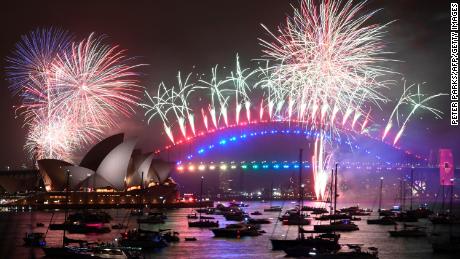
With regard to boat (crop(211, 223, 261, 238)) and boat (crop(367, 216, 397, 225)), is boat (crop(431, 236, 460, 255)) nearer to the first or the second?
boat (crop(211, 223, 261, 238))

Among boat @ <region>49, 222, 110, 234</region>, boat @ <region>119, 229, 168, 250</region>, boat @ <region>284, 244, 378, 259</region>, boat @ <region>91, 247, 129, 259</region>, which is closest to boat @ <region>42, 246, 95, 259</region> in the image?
boat @ <region>91, 247, 129, 259</region>

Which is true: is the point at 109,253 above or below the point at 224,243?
above

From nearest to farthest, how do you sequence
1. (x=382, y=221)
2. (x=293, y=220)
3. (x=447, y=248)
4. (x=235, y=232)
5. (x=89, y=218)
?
(x=447, y=248)
(x=235, y=232)
(x=89, y=218)
(x=293, y=220)
(x=382, y=221)

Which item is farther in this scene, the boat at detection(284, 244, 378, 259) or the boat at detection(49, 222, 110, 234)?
the boat at detection(49, 222, 110, 234)

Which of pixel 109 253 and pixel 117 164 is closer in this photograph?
pixel 109 253

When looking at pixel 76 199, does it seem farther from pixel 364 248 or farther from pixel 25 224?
pixel 364 248

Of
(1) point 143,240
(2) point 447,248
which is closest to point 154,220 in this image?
(1) point 143,240

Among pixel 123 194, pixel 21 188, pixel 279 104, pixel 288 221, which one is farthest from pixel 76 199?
pixel 279 104

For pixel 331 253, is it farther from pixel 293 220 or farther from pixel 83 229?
pixel 293 220

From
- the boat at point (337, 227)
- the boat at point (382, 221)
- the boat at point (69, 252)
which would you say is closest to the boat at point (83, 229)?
the boat at point (337, 227)
